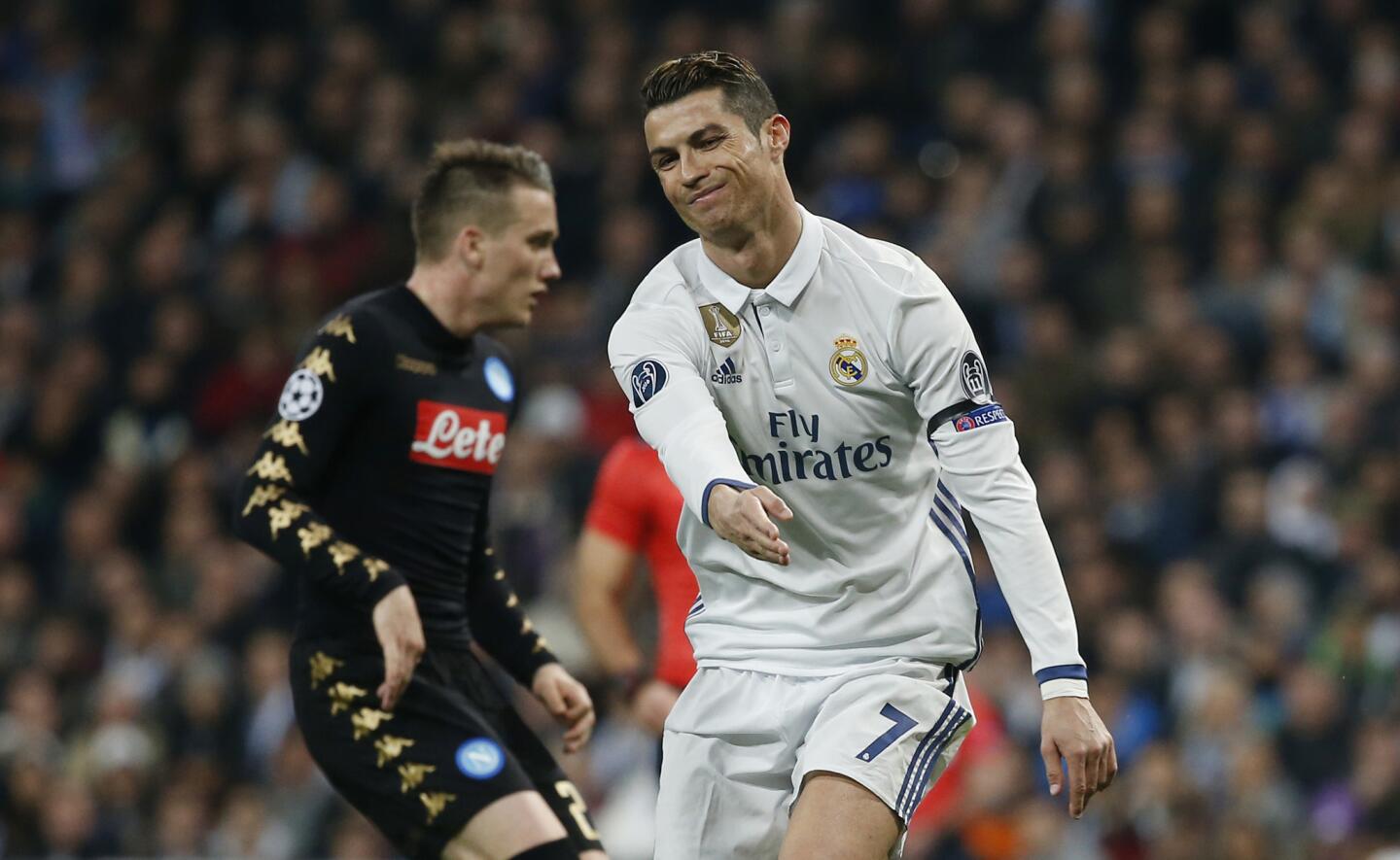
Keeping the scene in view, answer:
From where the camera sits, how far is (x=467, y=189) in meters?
5.39

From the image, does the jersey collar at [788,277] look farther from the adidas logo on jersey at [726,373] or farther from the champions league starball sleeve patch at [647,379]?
the champions league starball sleeve patch at [647,379]

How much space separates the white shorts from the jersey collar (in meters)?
0.81

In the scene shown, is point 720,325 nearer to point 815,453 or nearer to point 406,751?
point 815,453

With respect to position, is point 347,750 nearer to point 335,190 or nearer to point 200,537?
point 200,537

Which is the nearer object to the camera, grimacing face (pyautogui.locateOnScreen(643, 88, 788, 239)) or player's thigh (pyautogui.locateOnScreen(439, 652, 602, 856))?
grimacing face (pyautogui.locateOnScreen(643, 88, 788, 239))

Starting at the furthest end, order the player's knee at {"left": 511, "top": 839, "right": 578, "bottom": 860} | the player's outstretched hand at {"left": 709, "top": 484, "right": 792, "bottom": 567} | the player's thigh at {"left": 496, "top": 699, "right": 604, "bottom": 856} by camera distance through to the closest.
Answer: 1. the player's thigh at {"left": 496, "top": 699, "right": 604, "bottom": 856}
2. the player's knee at {"left": 511, "top": 839, "right": 578, "bottom": 860}
3. the player's outstretched hand at {"left": 709, "top": 484, "right": 792, "bottom": 567}

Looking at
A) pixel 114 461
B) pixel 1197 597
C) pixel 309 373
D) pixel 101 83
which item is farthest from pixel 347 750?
pixel 101 83

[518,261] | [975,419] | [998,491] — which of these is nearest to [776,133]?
[975,419]

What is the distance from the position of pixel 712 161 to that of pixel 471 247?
49.9 inches

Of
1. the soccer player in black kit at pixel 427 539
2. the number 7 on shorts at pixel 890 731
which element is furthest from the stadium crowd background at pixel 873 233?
the number 7 on shorts at pixel 890 731

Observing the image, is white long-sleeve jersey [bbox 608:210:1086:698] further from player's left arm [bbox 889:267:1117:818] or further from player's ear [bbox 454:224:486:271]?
player's ear [bbox 454:224:486:271]

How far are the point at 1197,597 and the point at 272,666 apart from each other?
5095 millimetres

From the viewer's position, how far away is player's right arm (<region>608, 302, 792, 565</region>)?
375 centimetres

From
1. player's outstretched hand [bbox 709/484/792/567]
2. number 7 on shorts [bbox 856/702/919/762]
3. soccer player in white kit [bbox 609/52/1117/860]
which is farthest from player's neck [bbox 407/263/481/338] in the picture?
number 7 on shorts [bbox 856/702/919/762]
